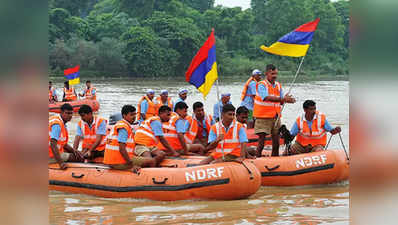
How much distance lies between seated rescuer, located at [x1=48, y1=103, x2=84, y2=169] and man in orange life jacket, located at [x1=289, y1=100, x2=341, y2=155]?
3246 mm

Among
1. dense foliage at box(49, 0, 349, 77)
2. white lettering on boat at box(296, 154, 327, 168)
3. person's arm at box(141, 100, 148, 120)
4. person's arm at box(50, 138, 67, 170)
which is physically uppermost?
dense foliage at box(49, 0, 349, 77)

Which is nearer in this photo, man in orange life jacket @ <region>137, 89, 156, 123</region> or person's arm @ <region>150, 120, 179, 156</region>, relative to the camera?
person's arm @ <region>150, 120, 179, 156</region>

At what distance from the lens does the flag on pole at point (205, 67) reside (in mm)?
7168

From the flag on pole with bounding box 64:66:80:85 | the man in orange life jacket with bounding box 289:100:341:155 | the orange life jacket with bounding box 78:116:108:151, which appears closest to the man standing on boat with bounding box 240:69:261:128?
the man in orange life jacket with bounding box 289:100:341:155

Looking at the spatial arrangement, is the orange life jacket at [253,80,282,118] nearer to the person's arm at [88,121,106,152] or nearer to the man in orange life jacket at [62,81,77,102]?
the person's arm at [88,121,106,152]

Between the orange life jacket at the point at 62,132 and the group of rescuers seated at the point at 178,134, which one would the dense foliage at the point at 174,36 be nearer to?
the group of rescuers seated at the point at 178,134

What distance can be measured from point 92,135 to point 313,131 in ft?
10.7

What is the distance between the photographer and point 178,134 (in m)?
8.22

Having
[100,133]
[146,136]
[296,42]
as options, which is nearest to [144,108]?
[100,133]

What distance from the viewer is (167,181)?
6789mm

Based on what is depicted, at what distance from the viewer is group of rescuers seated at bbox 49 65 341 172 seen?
22.9 ft

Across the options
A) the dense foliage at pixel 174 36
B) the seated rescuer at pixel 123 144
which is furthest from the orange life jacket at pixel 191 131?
the dense foliage at pixel 174 36

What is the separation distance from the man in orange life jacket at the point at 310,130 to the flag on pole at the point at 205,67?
151 centimetres

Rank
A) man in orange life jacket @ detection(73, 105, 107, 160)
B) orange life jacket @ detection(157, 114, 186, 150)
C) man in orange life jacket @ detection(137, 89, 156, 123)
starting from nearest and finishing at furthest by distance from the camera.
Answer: man in orange life jacket @ detection(73, 105, 107, 160) → orange life jacket @ detection(157, 114, 186, 150) → man in orange life jacket @ detection(137, 89, 156, 123)
